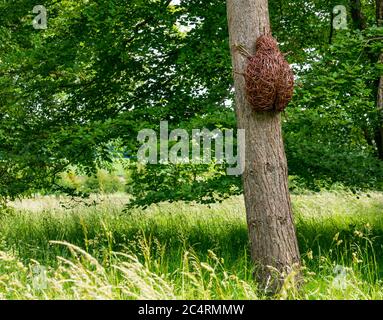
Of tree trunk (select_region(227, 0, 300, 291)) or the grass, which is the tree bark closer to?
the grass

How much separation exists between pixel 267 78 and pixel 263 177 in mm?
973

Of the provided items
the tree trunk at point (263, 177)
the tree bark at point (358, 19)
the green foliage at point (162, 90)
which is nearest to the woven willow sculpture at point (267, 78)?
the tree trunk at point (263, 177)

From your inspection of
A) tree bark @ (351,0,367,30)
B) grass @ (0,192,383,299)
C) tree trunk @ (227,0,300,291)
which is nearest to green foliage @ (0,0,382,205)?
tree bark @ (351,0,367,30)

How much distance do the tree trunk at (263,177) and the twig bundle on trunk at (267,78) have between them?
0.46ft

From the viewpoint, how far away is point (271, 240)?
580 cm

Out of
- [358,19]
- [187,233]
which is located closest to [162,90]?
[187,233]

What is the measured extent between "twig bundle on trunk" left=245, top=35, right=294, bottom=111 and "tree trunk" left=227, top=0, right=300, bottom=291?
0.14m

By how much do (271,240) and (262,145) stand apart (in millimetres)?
945

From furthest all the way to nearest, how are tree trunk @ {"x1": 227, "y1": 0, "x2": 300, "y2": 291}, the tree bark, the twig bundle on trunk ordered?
1. the tree bark
2. tree trunk @ {"x1": 227, "y1": 0, "x2": 300, "y2": 291}
3. the twig bundle on trunk

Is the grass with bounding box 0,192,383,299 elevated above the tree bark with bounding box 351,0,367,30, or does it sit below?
below

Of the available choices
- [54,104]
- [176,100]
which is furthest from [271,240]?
[54,104]

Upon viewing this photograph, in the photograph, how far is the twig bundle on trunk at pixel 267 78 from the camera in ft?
18.6

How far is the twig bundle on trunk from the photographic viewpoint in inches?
223
